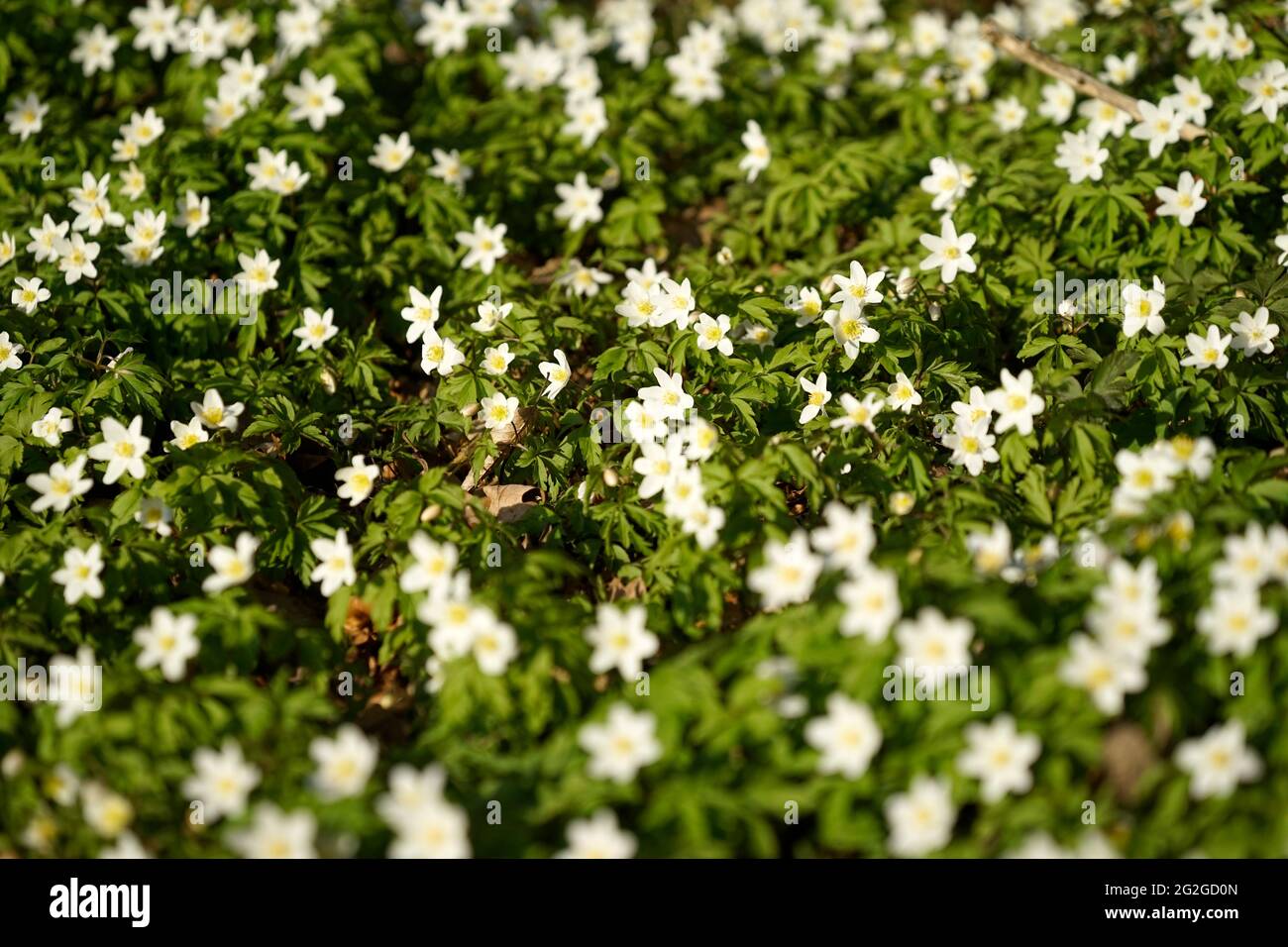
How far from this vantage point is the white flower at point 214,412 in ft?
13.8

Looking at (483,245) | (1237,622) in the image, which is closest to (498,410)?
(483,245)

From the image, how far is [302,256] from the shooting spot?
499cm

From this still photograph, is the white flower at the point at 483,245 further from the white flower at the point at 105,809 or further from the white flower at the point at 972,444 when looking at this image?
the white flower at the point at 105,809

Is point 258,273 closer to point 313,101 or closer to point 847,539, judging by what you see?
point 313,101

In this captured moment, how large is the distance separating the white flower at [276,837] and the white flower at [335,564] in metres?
1.08

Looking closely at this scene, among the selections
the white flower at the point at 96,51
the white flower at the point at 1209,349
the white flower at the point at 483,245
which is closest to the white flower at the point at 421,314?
the white flower at the point at 483,245

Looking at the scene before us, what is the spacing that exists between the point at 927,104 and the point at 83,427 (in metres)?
4.67

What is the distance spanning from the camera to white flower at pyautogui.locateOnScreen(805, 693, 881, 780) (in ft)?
9.36

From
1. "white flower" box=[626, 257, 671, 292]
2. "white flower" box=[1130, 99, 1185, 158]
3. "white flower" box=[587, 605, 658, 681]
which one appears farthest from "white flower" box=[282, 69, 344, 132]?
"white flower" box=[1130, 99, 1185, 158]

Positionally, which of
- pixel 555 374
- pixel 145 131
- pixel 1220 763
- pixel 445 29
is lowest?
pixel 1220 763

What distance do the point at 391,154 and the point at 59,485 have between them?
2.45m

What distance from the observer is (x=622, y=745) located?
9.59 feet

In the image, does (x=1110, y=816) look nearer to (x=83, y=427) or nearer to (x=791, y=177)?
(x=791, y=177)

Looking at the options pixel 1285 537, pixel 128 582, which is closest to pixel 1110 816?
pixel 1285 537
